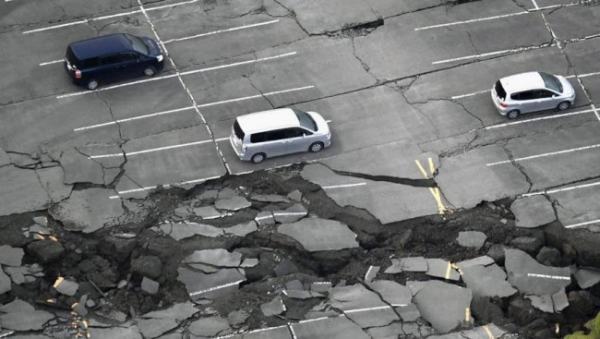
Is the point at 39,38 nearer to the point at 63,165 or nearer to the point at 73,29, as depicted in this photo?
the point at 73,29

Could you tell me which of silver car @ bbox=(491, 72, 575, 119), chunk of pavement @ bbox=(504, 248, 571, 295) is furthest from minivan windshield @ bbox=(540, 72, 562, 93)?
chunk of pavement @ bbox=(504, 248, 571, 295)

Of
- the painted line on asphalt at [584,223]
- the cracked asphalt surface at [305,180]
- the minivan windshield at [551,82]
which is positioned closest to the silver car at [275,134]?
the cracked asphalt surface at [305,180]

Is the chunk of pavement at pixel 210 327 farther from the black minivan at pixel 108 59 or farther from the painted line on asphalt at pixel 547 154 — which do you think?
the black minivan at pixel 108 59

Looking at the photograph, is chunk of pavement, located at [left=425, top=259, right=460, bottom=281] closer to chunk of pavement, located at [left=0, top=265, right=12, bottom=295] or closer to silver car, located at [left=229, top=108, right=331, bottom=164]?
silver car, located at [left=229, top=108, right=331, bottom=164]

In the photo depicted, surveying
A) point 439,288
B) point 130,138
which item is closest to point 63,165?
point 130,138

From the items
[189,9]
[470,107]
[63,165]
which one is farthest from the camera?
[189,9]
